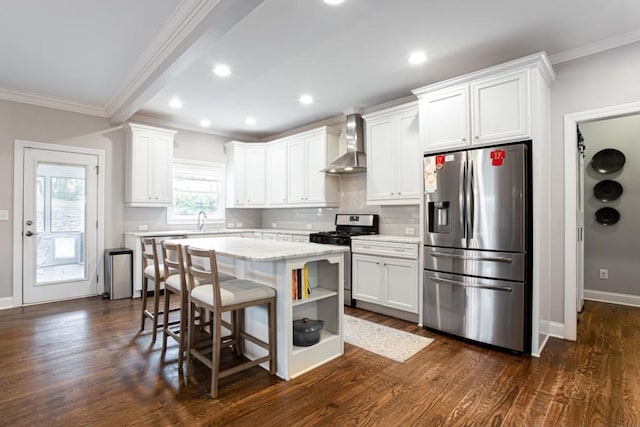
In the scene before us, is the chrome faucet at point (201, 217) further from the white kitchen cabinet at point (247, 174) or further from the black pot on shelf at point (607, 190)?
the black pot on shelf at point (607, 190)

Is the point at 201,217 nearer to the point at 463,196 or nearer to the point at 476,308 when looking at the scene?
the point at 463,196

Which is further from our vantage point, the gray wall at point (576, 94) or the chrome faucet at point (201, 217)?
the chrome faucet at point (201, 217)

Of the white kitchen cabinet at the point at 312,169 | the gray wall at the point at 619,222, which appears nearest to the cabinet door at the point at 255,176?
the white kitchen cabinet at the point at 312,169

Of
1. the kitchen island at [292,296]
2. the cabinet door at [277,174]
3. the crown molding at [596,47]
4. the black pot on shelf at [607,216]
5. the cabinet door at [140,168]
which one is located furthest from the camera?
the cabinet door at [277,174]

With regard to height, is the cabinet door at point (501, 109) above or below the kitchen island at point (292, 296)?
above

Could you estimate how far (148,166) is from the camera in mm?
5121

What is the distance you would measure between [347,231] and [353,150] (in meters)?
1.20

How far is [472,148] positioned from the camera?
3184mm

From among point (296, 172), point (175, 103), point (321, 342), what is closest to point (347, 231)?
point (296, 172)

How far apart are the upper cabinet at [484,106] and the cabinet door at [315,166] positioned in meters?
1.90

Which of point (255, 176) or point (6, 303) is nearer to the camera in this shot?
point (6, 303)

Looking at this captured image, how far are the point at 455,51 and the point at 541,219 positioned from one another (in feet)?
5.65

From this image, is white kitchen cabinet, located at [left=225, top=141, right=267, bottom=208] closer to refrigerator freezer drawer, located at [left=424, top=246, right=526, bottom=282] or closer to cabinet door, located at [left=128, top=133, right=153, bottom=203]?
cabinet door, located at [left=128, top=133, right=153, bottom=203]

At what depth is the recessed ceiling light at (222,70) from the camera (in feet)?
11.5
